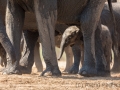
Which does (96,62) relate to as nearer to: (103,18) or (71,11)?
(71,11)

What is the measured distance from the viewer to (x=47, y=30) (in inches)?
239

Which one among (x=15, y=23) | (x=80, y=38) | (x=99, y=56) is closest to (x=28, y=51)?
(x=80, y=38)

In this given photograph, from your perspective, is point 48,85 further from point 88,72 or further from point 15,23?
point 15,23

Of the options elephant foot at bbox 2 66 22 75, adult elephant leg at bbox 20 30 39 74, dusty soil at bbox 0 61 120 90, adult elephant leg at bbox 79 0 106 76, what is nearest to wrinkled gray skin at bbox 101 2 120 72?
adult elephant leg at bbox 20 30 39 74

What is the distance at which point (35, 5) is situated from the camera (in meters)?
6.12

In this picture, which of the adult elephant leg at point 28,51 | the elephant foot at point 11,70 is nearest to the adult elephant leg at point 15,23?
the elephant foot at point 11,70

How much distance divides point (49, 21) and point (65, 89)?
1.82 m

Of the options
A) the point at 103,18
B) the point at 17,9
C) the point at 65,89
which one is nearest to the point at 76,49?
the point at 103,18

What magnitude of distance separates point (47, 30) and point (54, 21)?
0.62 feet

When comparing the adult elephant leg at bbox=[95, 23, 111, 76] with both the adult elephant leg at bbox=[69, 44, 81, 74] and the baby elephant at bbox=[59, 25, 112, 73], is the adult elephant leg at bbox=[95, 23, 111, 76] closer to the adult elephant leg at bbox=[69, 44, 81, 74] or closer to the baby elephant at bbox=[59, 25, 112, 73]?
the baby elephant at bbox=[59, 25, 112, 73]

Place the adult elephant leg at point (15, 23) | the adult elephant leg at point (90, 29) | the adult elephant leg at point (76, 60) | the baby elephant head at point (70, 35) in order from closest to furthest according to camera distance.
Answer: the adult elephant leg at point (15, 23) < the adult elephant leg at point (90, 29) < the baby elephant head at point (70, 35) < the adult elephant leg at point (76, 60)

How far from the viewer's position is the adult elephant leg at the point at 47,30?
603 centimetres

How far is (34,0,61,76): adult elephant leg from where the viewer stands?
603 centimetres

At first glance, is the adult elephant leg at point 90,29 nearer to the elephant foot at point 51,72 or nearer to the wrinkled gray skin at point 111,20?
the elephant foot at point 51,72
